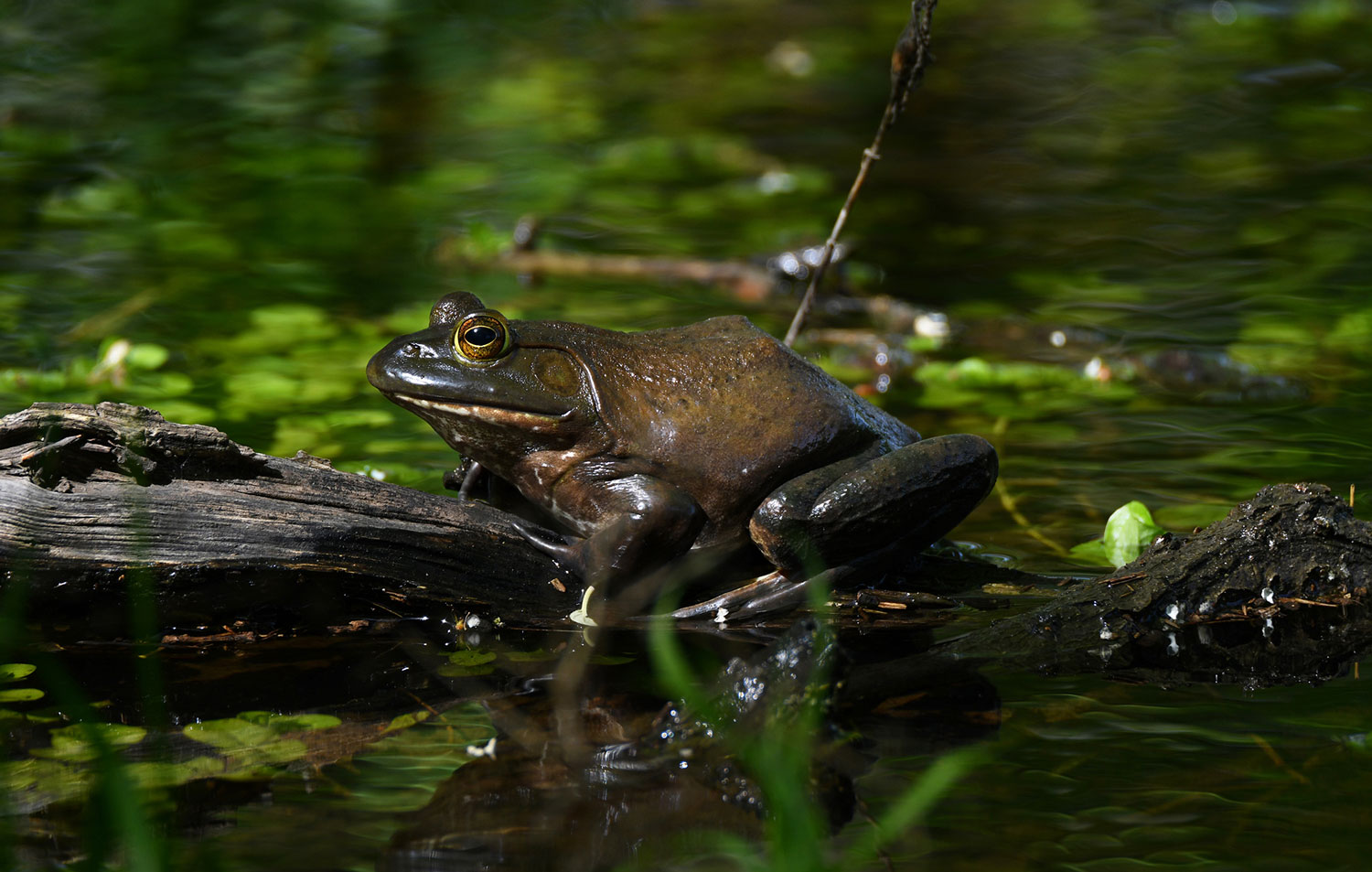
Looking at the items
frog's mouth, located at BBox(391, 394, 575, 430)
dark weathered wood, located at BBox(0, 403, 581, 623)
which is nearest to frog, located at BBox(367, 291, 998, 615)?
frog's mouth, located at BBox(391, 394, 575, 430)

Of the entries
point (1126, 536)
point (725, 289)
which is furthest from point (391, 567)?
point (725, 289)

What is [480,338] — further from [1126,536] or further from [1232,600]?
[1232,600]

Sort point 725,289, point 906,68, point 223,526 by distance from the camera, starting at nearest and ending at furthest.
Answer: point 223,526 → point 906,68 → point 725,289

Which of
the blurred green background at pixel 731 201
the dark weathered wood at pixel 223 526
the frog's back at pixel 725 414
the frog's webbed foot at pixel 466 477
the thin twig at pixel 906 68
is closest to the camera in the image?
the dark weathered wood at pixel 223 526

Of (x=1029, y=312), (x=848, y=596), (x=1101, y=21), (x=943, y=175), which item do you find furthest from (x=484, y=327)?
(x=1101, y=21)

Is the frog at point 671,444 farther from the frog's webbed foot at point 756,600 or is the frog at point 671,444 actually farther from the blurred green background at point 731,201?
the blurred green background at point 731,201

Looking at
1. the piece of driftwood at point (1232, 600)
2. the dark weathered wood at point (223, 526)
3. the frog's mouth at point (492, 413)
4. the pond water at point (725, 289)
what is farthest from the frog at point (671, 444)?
the piece of driftwood at point (1232, 600)
